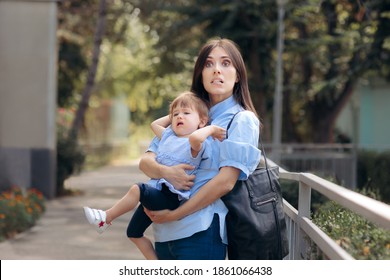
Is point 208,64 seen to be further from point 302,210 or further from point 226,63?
point 302,210

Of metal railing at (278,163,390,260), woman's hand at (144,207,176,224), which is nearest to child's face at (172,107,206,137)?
woman's hand at (144,207,176,224)

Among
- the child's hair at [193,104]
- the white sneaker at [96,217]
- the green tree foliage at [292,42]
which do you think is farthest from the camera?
the green tree foliage at [292,42]

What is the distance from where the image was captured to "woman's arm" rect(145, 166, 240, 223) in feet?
11.8

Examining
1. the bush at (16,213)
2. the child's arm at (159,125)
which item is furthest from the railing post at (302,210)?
the bush at (16,213)

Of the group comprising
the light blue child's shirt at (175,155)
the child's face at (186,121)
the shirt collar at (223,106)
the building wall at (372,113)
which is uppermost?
the shirt collar at (223,106)

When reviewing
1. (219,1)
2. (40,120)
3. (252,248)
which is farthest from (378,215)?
(219,1)

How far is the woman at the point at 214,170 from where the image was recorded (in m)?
3.62

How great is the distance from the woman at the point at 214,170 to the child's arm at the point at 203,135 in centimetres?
4

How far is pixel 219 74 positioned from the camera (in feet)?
12.6

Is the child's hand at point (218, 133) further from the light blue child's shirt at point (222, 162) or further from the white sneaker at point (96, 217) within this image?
the white sneaker at point (96, 217)

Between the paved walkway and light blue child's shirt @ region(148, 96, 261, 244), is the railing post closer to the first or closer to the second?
light blue child's shirt @ region(148, 96, 261, 244)

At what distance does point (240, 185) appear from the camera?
3.71 meters

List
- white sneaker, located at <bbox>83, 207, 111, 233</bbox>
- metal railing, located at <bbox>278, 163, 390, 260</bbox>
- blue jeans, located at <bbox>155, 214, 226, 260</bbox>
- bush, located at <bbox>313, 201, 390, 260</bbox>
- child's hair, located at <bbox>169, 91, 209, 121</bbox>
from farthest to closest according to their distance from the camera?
white sneaker, located at <bbox>83, 207, 111, 233</bbox>
child's hair, located at <bbox>169, 91, 209, 121</bbox>
blue jeans, located at <bbox>155, 214, 226, 260</bbox>
bush, located at <bbox>313, 201, 390, 260</bbox>
metal railing, located at <bbox>278, 163, 390, 260</bbox>

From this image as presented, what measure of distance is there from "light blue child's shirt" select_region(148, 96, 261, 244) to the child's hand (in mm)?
30
